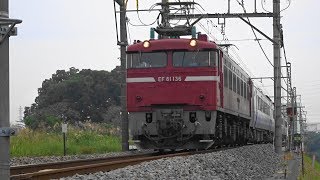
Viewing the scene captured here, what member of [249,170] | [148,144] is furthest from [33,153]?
[249,170]

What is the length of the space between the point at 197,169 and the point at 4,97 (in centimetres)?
638

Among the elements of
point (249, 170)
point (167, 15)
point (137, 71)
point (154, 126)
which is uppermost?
point (167, 15)

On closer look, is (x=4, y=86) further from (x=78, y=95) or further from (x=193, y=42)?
(x=78, y=95)

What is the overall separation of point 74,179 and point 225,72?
11.7 meters

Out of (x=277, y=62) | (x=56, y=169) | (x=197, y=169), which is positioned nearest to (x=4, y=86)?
(x=56, y=169)

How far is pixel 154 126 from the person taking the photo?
16.7 meters

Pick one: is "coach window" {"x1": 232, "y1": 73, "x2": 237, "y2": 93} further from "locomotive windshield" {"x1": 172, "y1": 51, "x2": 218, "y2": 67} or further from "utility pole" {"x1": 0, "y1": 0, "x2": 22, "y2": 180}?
"utility pole" {"x1": 0, "y1": 0, "x2": 22, "y2": 180}

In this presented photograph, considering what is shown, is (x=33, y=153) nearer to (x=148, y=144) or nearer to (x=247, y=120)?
(x=148, y=144)

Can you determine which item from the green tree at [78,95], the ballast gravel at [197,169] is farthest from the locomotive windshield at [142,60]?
the green tree at [78,95]

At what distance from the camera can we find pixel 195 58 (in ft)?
55.7

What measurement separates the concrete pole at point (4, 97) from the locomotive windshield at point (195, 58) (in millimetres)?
11864

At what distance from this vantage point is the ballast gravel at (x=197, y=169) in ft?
29.1

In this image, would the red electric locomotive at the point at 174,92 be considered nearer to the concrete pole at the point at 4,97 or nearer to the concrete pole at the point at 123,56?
the concrete pole at the point at 123,56

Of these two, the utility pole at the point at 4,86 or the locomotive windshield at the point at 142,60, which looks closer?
the utility pole at the point at 4,86
